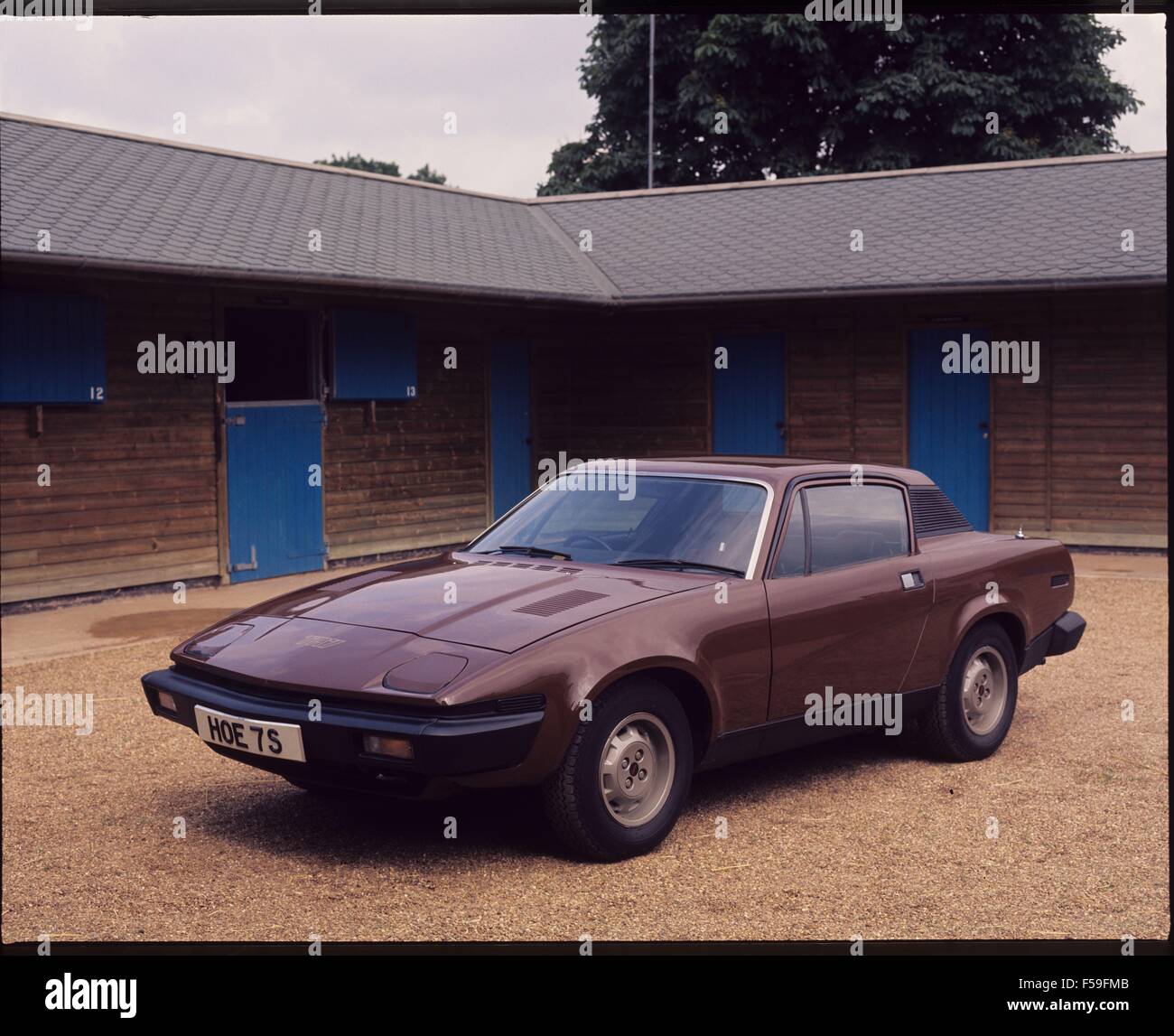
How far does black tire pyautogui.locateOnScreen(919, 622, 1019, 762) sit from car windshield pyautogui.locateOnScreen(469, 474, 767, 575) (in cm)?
140

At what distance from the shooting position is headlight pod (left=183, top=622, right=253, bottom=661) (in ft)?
17.2

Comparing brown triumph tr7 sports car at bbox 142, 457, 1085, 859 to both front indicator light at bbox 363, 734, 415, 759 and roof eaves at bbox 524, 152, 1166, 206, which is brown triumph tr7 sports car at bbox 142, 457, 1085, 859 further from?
roof eaves at bbox 524, 152, 1166, 206

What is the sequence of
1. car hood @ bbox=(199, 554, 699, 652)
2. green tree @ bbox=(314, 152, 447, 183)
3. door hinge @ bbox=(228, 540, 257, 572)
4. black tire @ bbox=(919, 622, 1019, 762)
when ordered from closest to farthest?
car hood @ bbox=(199, 554, 699, 652) → black tire @ bbox=(919, 622, 1019, 762) → door hinge @ bbox=(228, 540, 257, 572) → green tree @ bbox=(314, 152, 447, 183)

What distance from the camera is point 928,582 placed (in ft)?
20.7

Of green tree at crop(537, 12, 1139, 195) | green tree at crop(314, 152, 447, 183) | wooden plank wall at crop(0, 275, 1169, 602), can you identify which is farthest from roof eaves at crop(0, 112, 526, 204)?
green tree at crop(314, 152, 447, 183)

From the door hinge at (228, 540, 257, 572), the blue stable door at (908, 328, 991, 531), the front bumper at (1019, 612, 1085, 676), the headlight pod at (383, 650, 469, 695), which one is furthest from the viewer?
the blue stable door at (908, 328, 991, 531)

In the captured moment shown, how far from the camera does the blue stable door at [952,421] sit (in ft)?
54.0

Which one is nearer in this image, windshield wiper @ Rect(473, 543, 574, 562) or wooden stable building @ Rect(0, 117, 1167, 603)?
windshield wiper @ Rect(473, 543, 574, 562)

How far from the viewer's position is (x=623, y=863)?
194 inches

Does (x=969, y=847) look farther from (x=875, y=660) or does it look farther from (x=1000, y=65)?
(x=1000, y=65)

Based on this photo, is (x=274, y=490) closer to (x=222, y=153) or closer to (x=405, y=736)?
(x=222, y=153)

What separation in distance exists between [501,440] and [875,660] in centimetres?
1170

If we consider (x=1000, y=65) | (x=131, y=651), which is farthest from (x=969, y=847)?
(x=1000, y=65)

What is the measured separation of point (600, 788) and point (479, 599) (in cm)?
89
